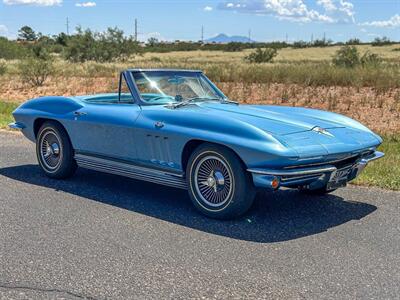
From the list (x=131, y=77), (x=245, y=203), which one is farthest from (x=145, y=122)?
(x=245, y=203)

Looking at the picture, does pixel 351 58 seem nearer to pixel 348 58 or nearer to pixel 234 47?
pixel 348 58

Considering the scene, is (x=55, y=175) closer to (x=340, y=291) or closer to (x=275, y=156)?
(x=275, y=156)

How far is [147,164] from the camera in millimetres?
5250

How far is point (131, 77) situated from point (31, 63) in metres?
19.3

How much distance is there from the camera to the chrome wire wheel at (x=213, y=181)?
4668 mm

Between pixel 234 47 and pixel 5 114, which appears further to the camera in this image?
pixel 234 47

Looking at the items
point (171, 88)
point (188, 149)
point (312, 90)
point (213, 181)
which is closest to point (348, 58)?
point (312, 90)

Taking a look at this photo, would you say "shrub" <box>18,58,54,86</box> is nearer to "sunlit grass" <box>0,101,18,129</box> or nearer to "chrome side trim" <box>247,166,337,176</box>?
"sunlit grass" <box>0,101,18,129</box>

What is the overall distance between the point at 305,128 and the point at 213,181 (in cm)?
95

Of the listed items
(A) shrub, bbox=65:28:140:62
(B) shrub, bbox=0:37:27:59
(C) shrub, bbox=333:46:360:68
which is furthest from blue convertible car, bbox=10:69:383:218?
(B) shrub, bbox=0:37:27:59

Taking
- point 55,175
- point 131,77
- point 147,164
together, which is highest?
point 131,77

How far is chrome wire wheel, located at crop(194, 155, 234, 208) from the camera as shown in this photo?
4668 mm

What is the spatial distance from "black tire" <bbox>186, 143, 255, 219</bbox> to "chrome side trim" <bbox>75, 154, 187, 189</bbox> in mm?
211

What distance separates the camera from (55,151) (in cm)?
631
